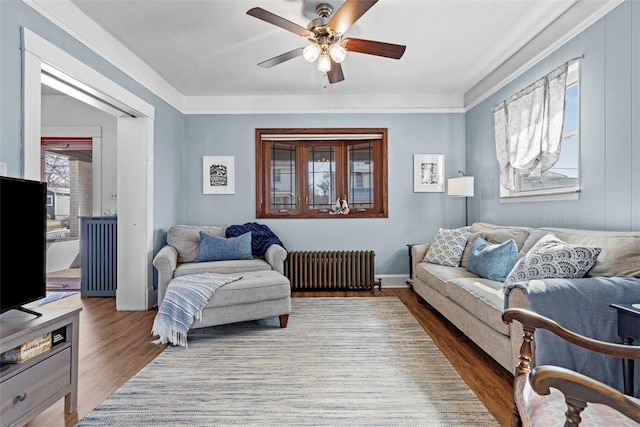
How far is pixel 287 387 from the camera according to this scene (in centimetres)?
204

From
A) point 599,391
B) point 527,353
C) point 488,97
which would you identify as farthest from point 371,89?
point 599,391

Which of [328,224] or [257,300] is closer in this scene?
[257,300]

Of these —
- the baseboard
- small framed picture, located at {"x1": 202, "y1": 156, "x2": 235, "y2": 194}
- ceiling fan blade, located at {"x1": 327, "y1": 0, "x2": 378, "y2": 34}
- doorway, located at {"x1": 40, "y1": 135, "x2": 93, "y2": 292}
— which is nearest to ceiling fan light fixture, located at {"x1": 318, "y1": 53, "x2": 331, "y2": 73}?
ceiling fan blade, located at {"x1": 327, "y1": 0, "x2": 378, "y2": 34}

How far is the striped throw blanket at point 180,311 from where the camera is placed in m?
2.67

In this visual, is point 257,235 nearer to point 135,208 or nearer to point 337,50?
point 135,208

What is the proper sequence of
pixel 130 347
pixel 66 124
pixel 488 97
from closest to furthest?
pixel 130 347 → pixel 488 97 → pixel 66 124

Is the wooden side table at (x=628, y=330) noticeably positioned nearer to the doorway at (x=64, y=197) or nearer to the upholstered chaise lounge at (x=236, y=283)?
the upholstered chaise lounge at (x=236, y=283)

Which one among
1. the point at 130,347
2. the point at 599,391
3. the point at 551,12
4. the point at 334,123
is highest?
the point at 551,12

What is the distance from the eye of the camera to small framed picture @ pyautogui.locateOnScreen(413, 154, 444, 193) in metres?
4.70

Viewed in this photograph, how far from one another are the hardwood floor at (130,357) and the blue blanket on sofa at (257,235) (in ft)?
3.64

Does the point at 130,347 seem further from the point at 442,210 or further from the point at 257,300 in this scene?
the point at 442,210

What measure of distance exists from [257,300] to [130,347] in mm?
1043

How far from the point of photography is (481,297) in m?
2.38

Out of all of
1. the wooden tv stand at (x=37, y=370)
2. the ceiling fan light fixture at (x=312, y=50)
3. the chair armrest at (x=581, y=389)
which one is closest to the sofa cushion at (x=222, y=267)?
the wooden tv stand at (x=37, y=370)
